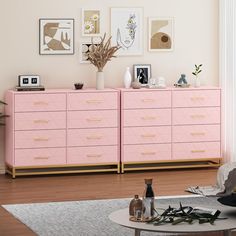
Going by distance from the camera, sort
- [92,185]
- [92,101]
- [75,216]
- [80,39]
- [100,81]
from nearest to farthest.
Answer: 1. [75,216]
2. [92,185]
3. [92,101]
4. [100,81]
5. [80,39]

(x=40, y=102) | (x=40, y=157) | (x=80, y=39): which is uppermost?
(x=80, y=39)

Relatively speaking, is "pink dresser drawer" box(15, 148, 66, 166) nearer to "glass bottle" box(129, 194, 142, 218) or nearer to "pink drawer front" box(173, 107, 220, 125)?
"pink drawer front" box(173, 107, 220, 125)

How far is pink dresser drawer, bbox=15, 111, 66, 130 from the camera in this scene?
896cm

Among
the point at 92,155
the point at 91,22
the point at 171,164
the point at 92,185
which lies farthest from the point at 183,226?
the point at 91,22

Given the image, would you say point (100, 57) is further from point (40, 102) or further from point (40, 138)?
point (40, 138)

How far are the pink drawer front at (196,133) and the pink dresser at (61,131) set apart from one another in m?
0.70

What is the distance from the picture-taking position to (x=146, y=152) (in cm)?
934

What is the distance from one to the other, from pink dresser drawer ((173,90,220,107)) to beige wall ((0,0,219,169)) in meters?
0.45

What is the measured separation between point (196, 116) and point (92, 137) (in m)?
1.21

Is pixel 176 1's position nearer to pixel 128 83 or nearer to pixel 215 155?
pixel 128 83

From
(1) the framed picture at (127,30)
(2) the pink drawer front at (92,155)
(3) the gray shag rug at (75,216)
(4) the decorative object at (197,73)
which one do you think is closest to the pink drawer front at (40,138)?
(2) the pink drawer front at (92,155)

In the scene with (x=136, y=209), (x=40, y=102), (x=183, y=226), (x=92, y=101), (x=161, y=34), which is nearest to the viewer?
(x=183, y=226)

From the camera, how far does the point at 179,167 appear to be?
31.3ft

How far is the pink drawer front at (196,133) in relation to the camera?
371 inches
